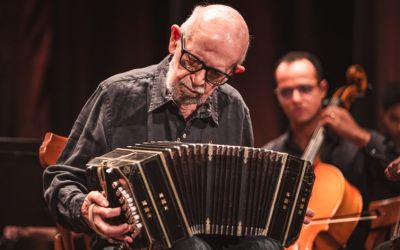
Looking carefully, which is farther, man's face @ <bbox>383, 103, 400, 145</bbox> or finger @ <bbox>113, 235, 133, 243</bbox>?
man's face @ <bbox>383, 103, 400, 145</bbox>

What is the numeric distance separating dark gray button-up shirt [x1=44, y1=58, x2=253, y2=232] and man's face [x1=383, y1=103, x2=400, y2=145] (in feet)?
5.44

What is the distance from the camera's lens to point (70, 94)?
536cm

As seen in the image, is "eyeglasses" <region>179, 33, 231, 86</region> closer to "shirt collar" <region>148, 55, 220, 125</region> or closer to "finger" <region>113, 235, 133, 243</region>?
"shirt collar" <region>148, 55, 220, 125</region>

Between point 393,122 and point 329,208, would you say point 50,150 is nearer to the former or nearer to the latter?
point 329,208

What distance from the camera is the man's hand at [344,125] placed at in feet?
14.0

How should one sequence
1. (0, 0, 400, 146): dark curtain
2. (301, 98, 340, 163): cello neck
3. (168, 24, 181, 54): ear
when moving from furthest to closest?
1. (0, 0, 400, 146): dark curtain
2. (301, 98, 340, 163): cello neck
3. (168, 24, 181, 54): ear

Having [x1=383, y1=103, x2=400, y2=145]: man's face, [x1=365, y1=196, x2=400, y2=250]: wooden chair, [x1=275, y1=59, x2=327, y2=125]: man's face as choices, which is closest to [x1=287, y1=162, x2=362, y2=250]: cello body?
[x1=365, y1=196, x2=400, y2=250]: wooden chair

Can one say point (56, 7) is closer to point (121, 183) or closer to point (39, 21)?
point (39, 21)

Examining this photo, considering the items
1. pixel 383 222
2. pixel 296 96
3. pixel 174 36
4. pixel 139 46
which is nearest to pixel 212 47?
pixel 174 36

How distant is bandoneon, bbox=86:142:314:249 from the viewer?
7.81ft

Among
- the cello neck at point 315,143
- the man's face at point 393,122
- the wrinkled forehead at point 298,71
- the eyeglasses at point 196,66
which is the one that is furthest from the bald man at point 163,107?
the man's face at point 393,122

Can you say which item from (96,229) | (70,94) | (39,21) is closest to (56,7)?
(39,21)

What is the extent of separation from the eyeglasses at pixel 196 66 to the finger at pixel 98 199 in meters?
0.60

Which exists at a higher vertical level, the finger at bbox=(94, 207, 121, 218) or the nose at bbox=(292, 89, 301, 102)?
the finger at bbox=(94, 207, 121, 218)
